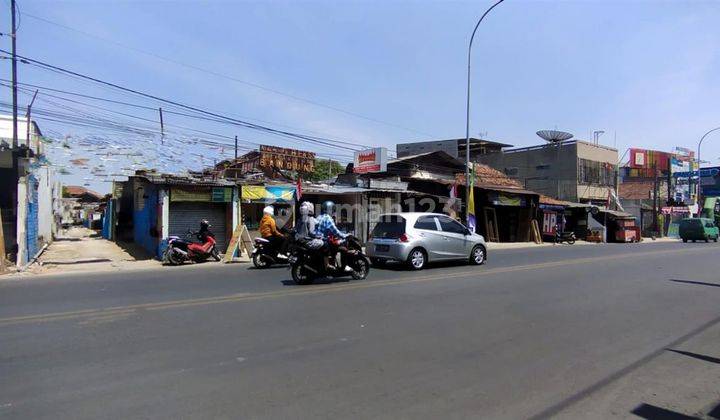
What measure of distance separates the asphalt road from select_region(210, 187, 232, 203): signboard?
25.9 ft

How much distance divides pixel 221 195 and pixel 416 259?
8787mm

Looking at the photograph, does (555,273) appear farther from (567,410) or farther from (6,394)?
(6,394)

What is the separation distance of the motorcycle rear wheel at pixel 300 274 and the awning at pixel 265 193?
9564mm

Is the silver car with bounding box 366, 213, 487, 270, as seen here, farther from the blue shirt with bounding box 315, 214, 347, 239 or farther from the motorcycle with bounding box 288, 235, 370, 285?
the blue shirt with bounding box 315, 214, 347, 239

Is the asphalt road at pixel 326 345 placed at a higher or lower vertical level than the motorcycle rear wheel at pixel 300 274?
lower

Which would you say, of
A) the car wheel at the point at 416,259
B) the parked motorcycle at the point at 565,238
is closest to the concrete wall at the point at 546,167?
the parked motorcycle at the point at 565,238

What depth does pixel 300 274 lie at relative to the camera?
10.9 meters

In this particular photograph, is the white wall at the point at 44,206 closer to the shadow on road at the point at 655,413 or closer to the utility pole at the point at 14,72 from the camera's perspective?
the utility pole at the point at 14,72

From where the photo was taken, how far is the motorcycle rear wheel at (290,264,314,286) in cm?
1093

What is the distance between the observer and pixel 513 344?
6.18m

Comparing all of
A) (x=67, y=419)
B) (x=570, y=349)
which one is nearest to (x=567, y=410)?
(x=570, y=349)

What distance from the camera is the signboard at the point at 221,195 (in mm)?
18992

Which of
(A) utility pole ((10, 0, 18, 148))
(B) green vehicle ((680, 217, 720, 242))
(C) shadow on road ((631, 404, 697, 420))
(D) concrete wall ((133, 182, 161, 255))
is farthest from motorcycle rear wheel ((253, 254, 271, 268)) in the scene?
(B) green vehicle ((680, 217, 720, 242))

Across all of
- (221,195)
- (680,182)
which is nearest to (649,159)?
(680,182)
